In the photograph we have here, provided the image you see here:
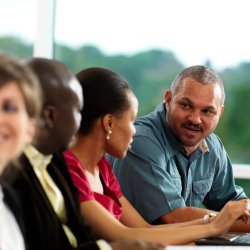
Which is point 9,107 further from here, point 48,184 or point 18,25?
point 18,25

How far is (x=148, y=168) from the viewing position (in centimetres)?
273

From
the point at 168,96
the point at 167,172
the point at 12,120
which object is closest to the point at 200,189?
the point at 167,172

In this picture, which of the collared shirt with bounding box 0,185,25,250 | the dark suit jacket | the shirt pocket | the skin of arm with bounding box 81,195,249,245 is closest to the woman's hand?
the skin of arm with bounding box 81,195,249,245

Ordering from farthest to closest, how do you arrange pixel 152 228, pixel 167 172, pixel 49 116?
pixel 167 172, pixel 152 228, pixel 49 116

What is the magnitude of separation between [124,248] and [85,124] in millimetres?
400

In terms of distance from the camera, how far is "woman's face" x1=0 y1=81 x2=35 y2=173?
1401mm

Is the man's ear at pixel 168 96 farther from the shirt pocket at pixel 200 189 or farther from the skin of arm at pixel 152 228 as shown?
the skin of arm at pixel 152 228

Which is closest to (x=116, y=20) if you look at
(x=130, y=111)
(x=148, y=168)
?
(x=148, y=168)

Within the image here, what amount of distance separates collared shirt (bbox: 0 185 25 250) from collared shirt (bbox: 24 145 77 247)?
16 cm

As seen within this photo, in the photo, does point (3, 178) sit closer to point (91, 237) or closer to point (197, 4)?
point (91, 237)

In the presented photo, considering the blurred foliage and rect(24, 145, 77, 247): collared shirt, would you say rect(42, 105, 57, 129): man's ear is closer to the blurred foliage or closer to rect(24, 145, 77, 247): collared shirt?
rect(24, 145, 77, 247): collared shirt

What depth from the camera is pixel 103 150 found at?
215 cm

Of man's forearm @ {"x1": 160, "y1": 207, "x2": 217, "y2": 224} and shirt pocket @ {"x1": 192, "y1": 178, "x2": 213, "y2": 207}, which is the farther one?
shirt pocket @ {"x1": 192, "y1": 178, "x2": 213, "y2": 207}

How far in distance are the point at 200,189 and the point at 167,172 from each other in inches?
10.7
